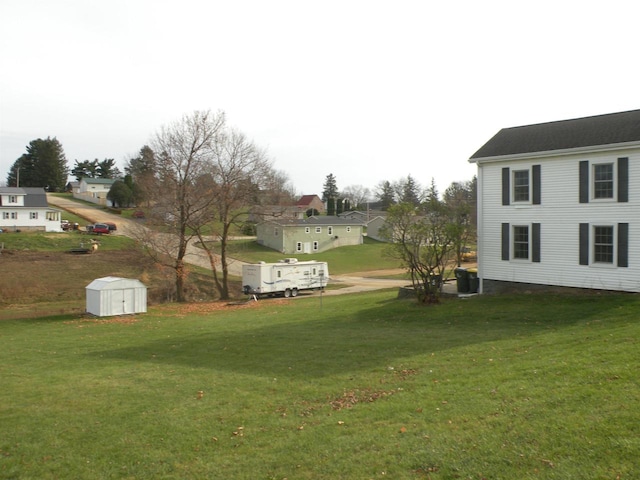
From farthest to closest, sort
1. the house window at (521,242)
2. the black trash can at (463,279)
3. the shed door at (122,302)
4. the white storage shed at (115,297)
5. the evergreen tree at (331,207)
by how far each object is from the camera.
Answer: the evergreen tree at (331,207), the shed door at (122,302), the white storage shed at (115,297), the black trash can at (463,279), the house window at (521,242)

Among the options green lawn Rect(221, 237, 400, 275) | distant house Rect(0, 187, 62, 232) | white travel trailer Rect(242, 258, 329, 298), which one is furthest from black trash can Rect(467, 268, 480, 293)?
distant house Rect(0, 187, 62, 232)

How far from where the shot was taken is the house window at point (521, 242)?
24.2 metres

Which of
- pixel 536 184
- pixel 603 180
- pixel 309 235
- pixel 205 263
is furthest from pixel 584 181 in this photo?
pixel 309 235

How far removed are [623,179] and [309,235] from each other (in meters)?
52.9

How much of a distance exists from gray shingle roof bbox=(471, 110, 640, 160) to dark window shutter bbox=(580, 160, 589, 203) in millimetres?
794

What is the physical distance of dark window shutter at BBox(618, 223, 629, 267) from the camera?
68.1 ft

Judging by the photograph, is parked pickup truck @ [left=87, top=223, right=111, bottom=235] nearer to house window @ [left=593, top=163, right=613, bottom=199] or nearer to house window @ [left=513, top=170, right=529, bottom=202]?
house window @ [left=513, top=170, right=529, bottom=202]

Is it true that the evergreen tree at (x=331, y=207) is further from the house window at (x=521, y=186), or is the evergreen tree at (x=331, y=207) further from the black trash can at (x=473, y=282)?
the house window at (x=521, y=186)

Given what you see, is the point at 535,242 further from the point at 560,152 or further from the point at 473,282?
the point at 560,152

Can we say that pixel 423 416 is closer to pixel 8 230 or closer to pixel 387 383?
pixel 387 383

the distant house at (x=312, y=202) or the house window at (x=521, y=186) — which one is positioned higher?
the distant house at (x=312, y=202)

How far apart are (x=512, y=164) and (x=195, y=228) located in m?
21.7

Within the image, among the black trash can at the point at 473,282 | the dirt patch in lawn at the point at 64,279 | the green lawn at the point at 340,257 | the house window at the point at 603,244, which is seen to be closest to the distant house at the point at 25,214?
the dirt patch in lawn at the point at 64,279

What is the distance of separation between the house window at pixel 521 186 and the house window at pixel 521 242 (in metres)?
1.33
